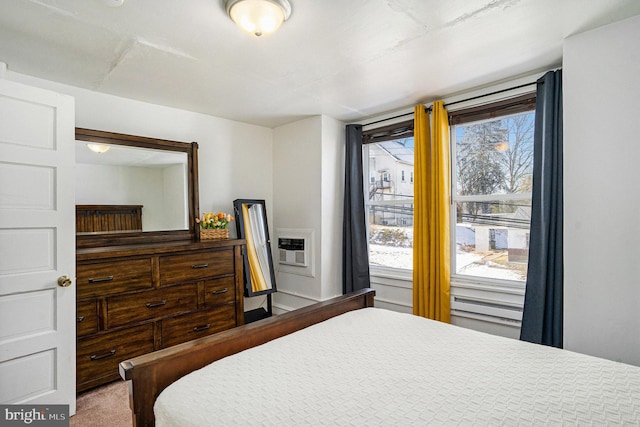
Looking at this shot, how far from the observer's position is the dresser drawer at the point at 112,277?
2.33 metres

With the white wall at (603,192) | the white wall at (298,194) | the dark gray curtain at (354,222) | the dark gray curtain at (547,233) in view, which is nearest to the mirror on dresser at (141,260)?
the white wall at (298,194)

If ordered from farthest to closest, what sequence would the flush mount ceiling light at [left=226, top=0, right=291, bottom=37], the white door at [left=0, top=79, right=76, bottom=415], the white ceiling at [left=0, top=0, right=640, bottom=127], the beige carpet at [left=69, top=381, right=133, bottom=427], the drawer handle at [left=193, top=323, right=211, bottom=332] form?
1. the drawer handle at [left=193, top=323, right=211, bottom=332]
2. the beige carpet at [left=69, top=381, right=133, bottom=427]
3. the white door at [left=0, top=79, right=76, bottom=415]
4. the white ceiling at [left=0, top=0, right=640, bottom=127]
5. the flush mount ceiling light at [left=226, top=0, right=291, bottom=37]

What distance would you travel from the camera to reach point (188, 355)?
1401mm

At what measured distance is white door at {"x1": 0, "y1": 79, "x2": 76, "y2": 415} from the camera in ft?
6.21

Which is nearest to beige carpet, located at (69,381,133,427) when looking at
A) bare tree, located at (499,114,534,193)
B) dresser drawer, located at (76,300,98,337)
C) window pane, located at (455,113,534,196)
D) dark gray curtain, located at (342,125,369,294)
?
dresser drawer, located at (76,300,98,337)

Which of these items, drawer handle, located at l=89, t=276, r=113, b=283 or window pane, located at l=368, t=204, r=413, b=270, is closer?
drawer handle, located at l=89, t=276, r=113, b=283

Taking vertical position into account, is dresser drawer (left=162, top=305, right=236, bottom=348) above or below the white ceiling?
below

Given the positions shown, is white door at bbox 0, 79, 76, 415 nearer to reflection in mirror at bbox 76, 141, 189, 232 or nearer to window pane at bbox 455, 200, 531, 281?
reflection in mirror at bbox 76, 141, 189, 232

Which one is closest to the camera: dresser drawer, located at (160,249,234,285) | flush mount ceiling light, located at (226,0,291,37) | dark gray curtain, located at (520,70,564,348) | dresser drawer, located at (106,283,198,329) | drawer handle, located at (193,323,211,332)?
flush mount ceiling light, located at (226,0,291,37)

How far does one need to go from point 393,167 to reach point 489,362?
7.90ft

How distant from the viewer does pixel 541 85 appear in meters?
2.41

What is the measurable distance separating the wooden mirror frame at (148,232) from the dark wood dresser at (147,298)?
0.27 meters

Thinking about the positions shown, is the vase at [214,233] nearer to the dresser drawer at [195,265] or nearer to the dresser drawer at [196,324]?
the dresser drawer at [195,265]

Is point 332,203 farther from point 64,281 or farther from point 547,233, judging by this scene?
point 64,281
